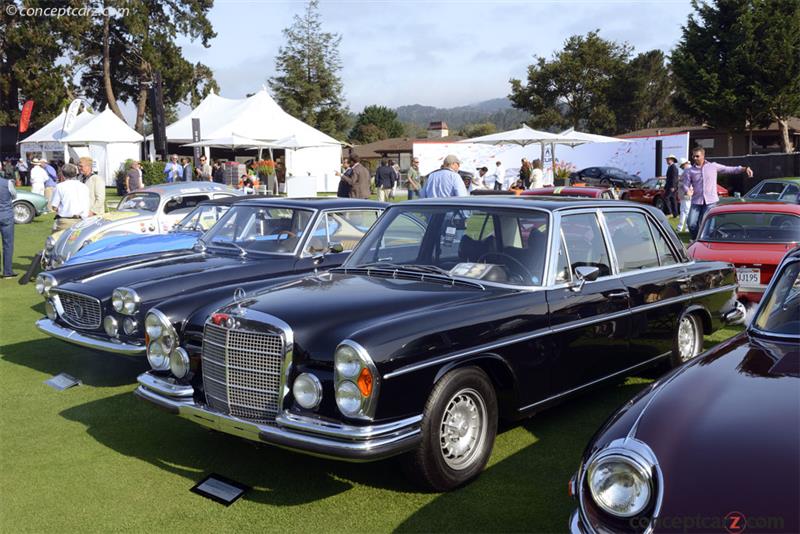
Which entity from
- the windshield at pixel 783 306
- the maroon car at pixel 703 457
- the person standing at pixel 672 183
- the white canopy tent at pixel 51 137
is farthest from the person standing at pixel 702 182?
the white canopy tent at pixel 51 137

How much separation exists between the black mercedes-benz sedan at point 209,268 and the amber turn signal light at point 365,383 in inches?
87.0

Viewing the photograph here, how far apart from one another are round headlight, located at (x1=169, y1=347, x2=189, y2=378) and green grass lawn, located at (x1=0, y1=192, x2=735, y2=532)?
0.59 m

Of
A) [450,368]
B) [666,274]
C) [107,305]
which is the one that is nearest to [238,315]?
[450,368]

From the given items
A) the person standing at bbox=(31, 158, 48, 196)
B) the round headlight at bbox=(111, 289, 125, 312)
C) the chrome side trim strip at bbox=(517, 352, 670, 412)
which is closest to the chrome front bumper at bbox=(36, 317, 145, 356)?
the round headlight at bbox=(111, 289, 125, 312)

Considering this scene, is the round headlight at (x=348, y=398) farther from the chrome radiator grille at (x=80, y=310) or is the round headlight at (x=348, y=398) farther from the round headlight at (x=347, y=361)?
the chrome radiator grille at (x=80, y=310)

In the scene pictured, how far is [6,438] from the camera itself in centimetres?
510

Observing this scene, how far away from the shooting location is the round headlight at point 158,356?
4.84 meters

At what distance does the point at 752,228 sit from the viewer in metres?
8.62

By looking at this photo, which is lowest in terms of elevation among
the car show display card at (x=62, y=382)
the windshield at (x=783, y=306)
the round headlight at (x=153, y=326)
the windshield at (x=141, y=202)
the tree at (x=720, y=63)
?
the car show display card at (x=62, y=382)

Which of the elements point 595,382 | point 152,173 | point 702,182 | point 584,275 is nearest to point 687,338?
point 595,382

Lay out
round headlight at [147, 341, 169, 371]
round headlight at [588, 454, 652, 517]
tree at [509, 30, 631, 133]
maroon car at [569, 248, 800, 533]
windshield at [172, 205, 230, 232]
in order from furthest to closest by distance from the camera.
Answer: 1. tree at [509, 30, 631, 133]
2. windshield at [172, 205, 230, 232]
3. round headlight at [147, 341, 169, 371]
4. round headlight at [588, 454, 652, 517]
5. maroon car at [569, 248, 800, 533]

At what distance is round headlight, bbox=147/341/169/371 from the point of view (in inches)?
191

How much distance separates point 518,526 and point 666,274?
269 cm

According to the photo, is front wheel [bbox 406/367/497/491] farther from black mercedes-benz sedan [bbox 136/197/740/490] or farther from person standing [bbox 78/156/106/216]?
person standing [bbox 78/156/106/216]
